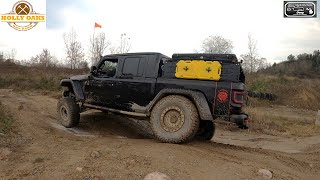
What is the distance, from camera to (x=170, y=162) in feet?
16.1

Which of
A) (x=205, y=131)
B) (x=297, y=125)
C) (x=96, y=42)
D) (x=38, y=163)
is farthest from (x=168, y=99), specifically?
(x=96, y=42)

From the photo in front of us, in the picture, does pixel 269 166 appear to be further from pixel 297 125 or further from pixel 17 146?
pixel 297 125

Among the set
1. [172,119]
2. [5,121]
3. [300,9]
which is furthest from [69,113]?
[300,9]

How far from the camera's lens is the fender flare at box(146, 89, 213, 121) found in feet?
19.9

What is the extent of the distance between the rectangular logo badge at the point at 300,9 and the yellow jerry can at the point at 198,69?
7499 mm

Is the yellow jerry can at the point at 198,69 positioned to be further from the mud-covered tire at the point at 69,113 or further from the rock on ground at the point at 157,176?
the mud-covered tire at the point at 69,113

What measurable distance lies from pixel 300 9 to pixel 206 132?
26.1 feet

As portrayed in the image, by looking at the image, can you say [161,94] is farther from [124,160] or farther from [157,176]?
[157,176]

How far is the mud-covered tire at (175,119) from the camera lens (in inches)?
242

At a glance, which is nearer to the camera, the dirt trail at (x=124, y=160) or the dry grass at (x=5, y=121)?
the dirt trail at (x=124, y=160)

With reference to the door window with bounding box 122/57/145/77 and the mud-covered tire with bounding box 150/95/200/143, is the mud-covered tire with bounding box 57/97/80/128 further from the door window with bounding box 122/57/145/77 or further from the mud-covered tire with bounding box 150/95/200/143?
the mud-covered tire with bounding box 150/95/200/143

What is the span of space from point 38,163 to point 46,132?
247 cm

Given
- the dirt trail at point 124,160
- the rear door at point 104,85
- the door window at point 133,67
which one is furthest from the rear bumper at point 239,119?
the rear door at point 104,85

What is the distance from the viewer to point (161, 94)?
21.5 feet
